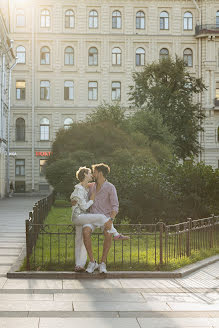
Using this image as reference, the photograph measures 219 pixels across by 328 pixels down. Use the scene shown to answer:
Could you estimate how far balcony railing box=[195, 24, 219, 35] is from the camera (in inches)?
2110

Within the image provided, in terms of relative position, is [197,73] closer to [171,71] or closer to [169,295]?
[171,71]

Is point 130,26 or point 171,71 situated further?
point 130,26

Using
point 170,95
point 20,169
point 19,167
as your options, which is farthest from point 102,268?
point 19,167

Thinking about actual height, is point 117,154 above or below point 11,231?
above

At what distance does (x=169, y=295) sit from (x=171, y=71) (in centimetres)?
3181

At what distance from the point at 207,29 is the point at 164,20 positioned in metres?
3.99

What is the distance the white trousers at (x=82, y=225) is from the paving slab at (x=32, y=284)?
680mm

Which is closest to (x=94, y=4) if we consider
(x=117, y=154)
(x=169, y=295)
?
(x=117, y=154)

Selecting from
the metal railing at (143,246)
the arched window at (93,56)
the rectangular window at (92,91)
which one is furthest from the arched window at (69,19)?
the metal railing at (143,246)

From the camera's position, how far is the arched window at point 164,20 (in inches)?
2158

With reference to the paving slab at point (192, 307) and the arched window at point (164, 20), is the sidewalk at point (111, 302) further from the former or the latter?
the arched window at point (164, 20)

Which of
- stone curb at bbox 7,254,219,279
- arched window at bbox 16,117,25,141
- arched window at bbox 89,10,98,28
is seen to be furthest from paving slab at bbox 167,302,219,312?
arched window at bbox 89,10,98,28

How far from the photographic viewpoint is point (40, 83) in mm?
54094

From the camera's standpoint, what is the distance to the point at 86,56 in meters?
54.3
